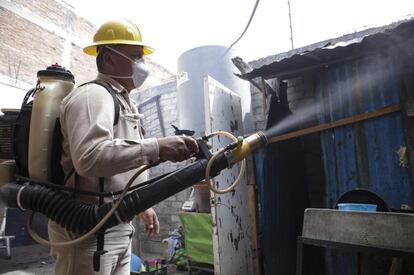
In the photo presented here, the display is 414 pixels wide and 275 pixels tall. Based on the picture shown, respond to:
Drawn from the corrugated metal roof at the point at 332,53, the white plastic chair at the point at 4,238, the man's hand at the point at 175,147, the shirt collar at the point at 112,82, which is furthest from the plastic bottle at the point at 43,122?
the white plastic chair at the point at 4,238

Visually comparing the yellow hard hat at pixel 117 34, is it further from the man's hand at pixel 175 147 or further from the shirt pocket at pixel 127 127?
the man's hand at pixel 175 147

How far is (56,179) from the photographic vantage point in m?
1.46

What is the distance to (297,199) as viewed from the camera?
13.2ft

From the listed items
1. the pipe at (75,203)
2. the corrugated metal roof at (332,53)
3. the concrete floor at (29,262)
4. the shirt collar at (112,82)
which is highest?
the corrugated metal roof at (332,53)

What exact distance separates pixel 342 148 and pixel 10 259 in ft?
22.0

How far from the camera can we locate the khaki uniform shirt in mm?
1250

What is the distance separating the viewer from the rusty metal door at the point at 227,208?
3568 mm

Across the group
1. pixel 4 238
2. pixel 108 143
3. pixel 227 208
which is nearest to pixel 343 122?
pixel 227 208

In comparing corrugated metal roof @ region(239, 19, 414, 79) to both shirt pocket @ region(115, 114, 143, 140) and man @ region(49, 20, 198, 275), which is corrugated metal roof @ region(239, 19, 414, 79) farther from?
shirt pocket @ region(115, 114, 143, 140)

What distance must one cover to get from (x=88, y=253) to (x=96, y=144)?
1.79 ft

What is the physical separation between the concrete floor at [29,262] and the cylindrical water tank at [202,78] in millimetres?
2679

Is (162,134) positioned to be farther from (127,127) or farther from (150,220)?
(127,127)

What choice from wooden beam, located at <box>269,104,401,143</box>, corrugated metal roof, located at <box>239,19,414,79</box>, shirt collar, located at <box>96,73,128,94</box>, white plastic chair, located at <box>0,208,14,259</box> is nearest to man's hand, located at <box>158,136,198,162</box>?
shirt collar, located at <box>96,73,128,94</box>

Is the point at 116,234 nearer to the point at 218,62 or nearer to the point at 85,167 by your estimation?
the point at 85,167
